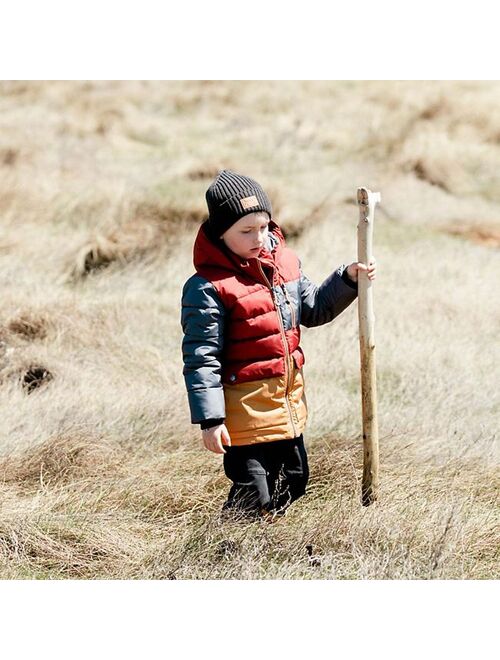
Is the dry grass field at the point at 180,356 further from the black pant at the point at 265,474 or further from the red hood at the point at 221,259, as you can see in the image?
the red hood at the point at 221,259

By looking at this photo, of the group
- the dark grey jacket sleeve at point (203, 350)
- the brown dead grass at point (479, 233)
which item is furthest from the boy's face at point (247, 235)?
the brown dead grass at point (479, 233)

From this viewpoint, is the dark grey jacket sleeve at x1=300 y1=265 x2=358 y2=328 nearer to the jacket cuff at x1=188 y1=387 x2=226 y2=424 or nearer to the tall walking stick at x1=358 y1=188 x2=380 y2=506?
the tall walking stick at x1=358 y1=188 x2=380 y2=506

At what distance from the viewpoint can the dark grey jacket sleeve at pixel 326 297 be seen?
3.42 metres

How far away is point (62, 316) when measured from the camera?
5738 millimetres

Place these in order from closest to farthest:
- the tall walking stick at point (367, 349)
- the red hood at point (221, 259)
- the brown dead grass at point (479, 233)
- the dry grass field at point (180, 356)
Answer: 1. the red hood at point (221, 259)
2. the tall walking stick at point (367, 349)
3. the dry grass field at point (180, 356)
4. the brown dead grass at point (479, 233)

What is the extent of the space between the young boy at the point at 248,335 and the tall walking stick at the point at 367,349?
0.07m

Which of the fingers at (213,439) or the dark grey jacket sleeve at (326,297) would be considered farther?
the dark grey jacket sleeve at (326,297)

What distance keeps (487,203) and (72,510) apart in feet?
21.7

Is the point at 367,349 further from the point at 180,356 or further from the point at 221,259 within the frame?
the point at 180,356

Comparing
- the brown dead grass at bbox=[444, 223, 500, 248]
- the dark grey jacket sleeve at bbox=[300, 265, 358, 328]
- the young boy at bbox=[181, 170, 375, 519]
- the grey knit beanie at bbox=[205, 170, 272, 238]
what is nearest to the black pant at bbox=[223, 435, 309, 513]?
the young boy at bbox=[181, 170, 375, 519]

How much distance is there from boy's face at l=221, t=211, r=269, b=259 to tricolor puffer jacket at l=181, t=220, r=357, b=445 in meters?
0.03

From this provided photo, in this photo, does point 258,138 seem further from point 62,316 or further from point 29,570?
point 29,570

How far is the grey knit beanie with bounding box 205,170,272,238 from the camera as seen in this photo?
315cm

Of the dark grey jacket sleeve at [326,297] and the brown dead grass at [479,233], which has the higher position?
the dark grey jacket sleeve at [326,297]
